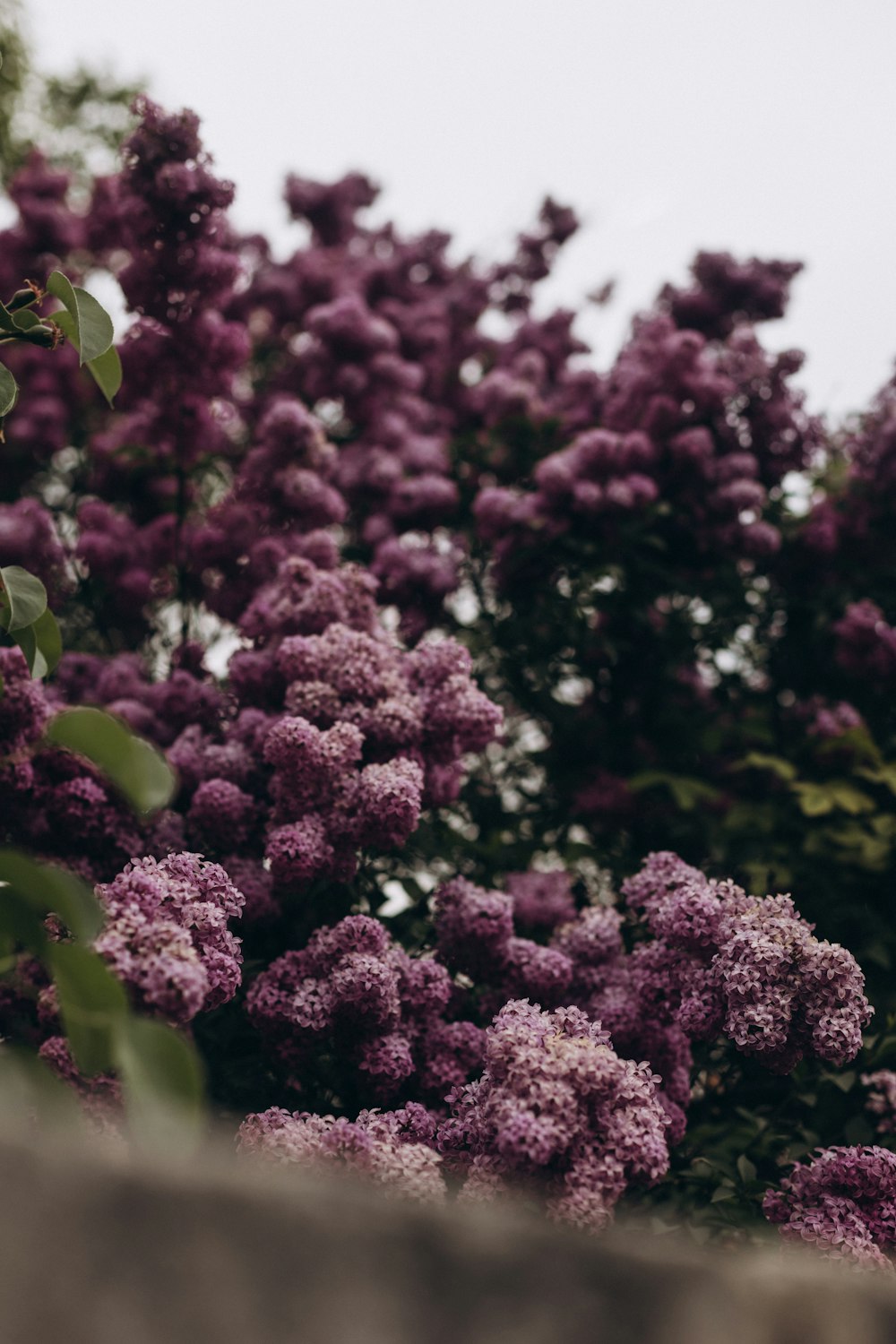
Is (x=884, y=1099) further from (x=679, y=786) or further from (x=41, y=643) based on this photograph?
(x=41, y=643)

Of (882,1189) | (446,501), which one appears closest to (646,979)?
(882,1189)

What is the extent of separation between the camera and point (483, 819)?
6.95 ft

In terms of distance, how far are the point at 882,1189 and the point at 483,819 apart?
1139mm

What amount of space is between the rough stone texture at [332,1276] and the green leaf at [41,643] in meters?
0.70

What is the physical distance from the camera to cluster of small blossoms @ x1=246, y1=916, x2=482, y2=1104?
1166 millimetres

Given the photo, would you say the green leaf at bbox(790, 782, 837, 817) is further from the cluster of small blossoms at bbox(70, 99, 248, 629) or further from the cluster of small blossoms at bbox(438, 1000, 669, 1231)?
the cluster of small blossoms at bbox(70, 99, 248, 629)

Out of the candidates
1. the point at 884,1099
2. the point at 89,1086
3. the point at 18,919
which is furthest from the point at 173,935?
the point at 884,1099

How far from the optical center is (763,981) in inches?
41.3

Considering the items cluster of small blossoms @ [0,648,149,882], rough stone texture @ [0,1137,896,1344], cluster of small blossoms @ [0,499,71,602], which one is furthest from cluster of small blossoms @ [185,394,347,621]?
rough stone texture @ [0,1137,896,1344]

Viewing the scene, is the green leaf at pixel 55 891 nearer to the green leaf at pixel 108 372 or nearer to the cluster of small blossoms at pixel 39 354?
the green leaf at pixel 108 372

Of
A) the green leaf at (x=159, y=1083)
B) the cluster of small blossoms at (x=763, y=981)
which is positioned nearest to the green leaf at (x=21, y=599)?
the green leaf at (x=159, y=1083)

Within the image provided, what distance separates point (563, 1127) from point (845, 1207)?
42cm

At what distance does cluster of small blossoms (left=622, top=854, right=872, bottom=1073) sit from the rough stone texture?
720 millimetres

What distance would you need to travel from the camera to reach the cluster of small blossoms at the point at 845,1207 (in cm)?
103
